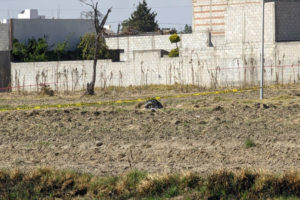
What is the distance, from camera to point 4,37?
45969 millimetres

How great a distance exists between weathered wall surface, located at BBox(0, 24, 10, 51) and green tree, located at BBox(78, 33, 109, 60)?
520 centimetres

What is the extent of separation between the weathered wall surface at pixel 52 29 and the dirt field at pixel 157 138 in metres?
25.9

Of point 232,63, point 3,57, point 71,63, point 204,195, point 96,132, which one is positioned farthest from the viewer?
point 3,57

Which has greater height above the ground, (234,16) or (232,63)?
(234,16)

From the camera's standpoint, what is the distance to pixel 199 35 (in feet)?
145

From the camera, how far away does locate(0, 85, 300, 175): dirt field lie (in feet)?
39.5

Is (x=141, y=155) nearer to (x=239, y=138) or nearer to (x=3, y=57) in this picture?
(x=239, y=138)

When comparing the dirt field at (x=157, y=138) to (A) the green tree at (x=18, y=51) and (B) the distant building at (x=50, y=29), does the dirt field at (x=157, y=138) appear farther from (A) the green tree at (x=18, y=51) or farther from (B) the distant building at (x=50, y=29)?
(B) the distant building at (x=50, y=29)

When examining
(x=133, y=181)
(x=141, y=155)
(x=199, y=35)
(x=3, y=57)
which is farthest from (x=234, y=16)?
(x=133, y=181)

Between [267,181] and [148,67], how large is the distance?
27.9m

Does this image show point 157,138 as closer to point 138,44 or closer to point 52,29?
point 138,44

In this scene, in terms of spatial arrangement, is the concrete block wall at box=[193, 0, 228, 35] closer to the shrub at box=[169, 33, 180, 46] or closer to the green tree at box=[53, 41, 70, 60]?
the shrub at box=[169, 33, 180, 46]

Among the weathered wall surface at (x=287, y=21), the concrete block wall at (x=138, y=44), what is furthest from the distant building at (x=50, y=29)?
the weathered wall surface at (x=287, y=21)

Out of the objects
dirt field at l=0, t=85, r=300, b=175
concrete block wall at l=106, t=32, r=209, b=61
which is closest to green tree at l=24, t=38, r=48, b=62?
concrete block wall at l=106, t=32, r=209, b=61
